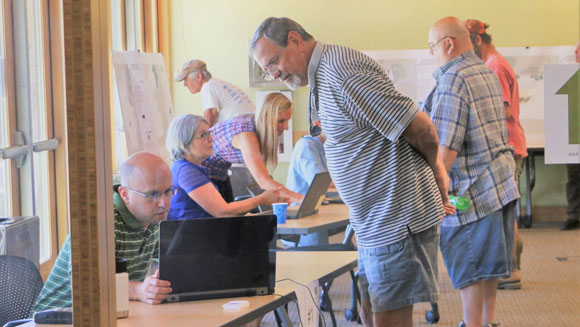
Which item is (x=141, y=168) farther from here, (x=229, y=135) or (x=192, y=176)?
(x=229, y=135)

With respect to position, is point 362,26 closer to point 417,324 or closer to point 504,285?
point 504,285

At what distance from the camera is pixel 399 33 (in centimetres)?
767

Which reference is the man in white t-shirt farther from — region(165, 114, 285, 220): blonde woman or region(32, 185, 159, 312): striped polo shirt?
region(32, 185, 159, 312): striped polo shirt

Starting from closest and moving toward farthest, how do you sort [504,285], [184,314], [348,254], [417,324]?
1. [184,314]
2. [348,254]
3. [417,324]
4. [504,285]

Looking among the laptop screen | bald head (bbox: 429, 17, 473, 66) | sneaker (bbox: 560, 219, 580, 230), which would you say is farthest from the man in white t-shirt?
sneaker (bbox: 560, 219, 580, 230)

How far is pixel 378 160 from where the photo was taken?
2254mm

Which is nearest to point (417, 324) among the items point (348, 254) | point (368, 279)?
point (348, 254)

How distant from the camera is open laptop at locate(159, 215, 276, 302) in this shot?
215cm

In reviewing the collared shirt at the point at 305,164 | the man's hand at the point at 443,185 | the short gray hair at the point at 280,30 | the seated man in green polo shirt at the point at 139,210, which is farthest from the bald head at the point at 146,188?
the collared shirt at the point at 305,164

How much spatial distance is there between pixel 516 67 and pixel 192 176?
16.3 ft

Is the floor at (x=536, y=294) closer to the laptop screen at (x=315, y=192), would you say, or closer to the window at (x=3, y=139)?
the laptop screen at (x=315, y=192)

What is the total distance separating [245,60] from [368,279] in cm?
565

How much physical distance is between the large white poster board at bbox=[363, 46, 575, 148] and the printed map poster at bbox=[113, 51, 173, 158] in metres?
3.64

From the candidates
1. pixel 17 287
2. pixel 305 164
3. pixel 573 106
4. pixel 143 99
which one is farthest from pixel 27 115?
pixel 305 164
